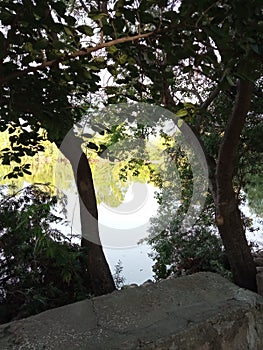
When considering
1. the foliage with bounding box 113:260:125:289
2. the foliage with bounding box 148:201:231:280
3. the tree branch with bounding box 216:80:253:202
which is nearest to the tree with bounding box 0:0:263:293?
the tree branch with bounding box 216:80:253:202

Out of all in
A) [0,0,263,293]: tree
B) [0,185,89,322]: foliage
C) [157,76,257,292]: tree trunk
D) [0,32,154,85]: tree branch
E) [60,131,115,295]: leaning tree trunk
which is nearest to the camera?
[0,0,263,293]: tree

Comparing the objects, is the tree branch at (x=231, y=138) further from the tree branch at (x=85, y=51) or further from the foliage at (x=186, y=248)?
the tree branch at (x=85, y=51)

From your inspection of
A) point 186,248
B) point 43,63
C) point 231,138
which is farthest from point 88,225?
point 43,63

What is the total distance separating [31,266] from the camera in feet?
6.61

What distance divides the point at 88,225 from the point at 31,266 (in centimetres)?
43

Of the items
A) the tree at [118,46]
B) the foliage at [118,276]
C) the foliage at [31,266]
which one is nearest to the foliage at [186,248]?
the foliage at [118,276]

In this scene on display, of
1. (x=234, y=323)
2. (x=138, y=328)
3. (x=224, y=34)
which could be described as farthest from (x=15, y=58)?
(x=234, y=323)

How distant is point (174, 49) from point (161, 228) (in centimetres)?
212

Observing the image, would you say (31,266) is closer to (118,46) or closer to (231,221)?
(231,221)

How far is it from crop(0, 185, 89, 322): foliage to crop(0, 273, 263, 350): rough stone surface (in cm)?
46

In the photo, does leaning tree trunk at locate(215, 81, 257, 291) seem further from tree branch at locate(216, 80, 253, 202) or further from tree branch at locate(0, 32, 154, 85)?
tree branch at locate(0, 32, 154, 85)

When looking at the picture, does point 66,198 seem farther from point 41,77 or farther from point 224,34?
point 224,34

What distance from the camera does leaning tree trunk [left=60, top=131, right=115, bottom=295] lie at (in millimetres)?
2184

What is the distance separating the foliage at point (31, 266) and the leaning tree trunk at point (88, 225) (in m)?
0.11
